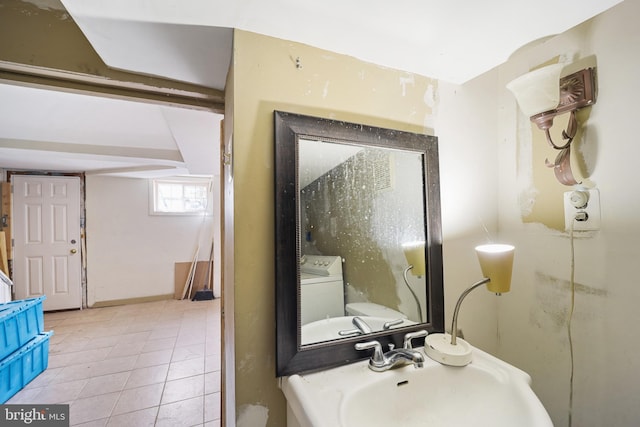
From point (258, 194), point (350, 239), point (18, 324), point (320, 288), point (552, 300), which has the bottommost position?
point (18, 324)

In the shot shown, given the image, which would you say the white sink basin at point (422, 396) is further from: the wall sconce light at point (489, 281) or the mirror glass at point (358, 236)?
the mirror glass at point (358, 236)

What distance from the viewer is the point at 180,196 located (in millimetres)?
4523

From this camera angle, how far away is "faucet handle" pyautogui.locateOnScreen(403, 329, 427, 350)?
938 millimetres

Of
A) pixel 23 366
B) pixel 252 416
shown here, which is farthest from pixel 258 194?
pixel 23 366

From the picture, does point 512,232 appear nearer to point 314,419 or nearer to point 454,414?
point 454,414

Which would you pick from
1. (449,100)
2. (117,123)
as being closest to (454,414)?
(449,100)

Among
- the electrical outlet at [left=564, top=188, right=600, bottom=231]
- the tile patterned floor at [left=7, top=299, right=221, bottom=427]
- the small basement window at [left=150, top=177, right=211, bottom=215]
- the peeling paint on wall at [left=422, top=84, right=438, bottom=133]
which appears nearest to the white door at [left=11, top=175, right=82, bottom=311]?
the tile patterned floor at [left=7, top=299, right=221, bottom=427]

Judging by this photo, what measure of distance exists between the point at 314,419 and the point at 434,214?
0.83 meters

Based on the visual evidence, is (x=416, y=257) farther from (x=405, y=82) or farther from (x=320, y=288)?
(x=405, y=82)

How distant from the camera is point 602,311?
0.90 m

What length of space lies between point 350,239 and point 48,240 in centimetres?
487

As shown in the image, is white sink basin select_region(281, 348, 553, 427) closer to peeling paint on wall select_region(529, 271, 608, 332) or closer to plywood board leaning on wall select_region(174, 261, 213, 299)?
peeling paint on wall select_region(529, 271, 608, 332)

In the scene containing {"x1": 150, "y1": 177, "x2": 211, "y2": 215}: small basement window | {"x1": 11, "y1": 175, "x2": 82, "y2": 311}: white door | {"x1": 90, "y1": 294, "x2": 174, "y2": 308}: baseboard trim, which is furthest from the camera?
{"x1": 150, "y1": 177, "x2": 211, "y2": 215}: small basement window

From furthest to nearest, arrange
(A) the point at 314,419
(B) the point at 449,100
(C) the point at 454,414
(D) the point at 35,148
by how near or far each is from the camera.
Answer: (D) the point at 35,148
(B) the point at 449,100
(C) the point at 454,414
(A) the point at 314,419
